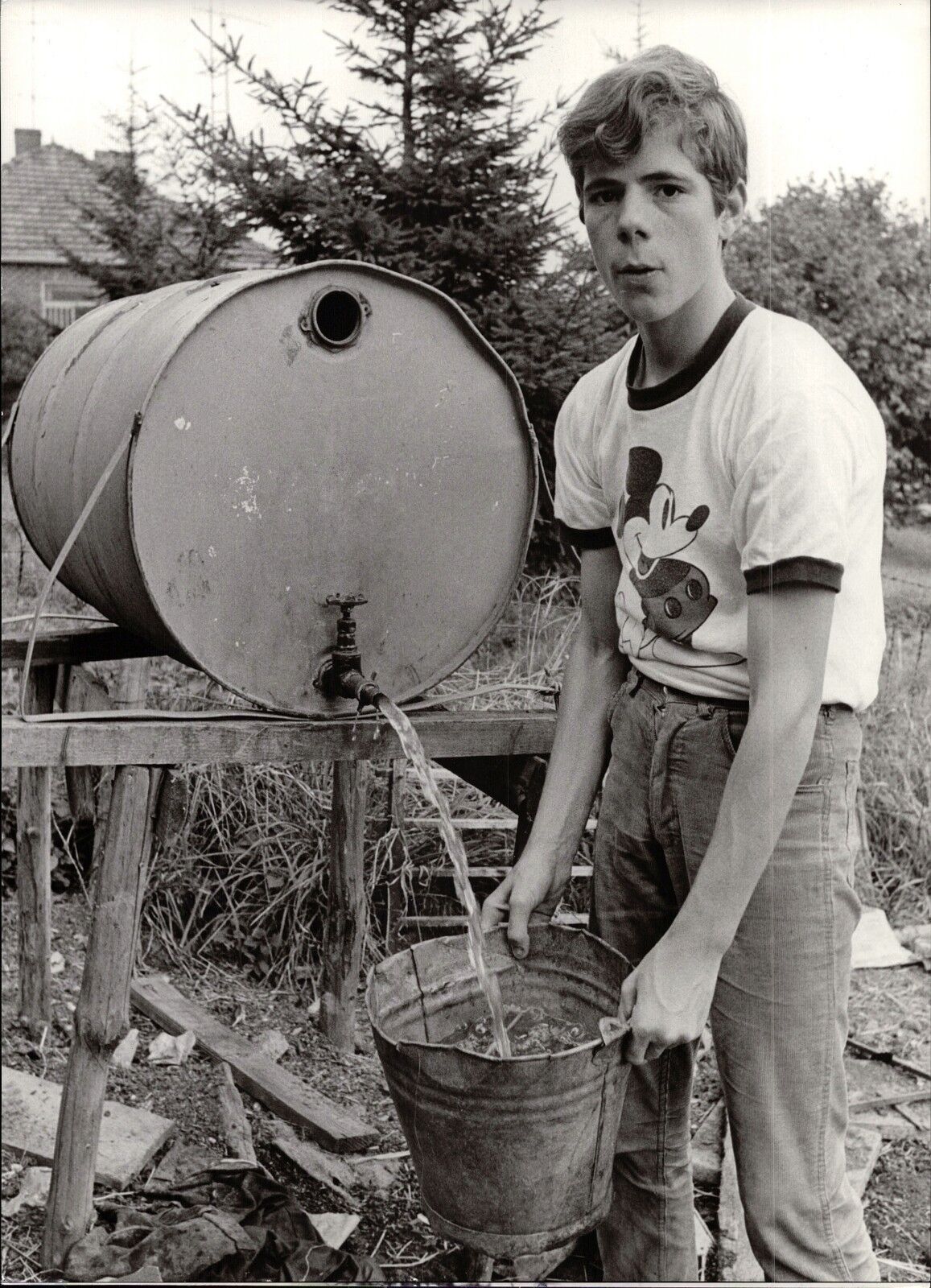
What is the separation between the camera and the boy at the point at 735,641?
1776mm

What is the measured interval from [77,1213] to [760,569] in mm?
2011

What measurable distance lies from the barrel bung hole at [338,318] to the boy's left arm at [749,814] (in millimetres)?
1166

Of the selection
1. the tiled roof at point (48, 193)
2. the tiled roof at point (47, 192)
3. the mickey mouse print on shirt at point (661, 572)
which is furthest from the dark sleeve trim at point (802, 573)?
the tiled roof at point (47, 192)

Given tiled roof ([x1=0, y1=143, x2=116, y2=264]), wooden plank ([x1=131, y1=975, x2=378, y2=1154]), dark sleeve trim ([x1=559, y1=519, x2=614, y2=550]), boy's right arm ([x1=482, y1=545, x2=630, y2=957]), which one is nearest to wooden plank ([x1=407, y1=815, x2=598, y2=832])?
wooden plank ([x1=131, y1=975, x2=378, y2=1154])

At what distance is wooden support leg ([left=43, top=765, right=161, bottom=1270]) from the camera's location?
8.70 ft

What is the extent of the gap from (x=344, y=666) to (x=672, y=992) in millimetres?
1033

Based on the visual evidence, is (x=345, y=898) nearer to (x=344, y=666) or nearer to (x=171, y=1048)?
(x=171, y=1048)

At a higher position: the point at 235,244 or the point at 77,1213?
the point at 235,244

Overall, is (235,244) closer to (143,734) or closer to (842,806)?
(143,734)

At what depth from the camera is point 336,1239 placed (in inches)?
111

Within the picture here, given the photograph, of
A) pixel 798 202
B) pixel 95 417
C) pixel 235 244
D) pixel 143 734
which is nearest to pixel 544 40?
pixel 235 244

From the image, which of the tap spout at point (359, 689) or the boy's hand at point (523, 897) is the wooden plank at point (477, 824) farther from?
the boy's hand at point (523, 897)

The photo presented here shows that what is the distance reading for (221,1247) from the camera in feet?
8.52

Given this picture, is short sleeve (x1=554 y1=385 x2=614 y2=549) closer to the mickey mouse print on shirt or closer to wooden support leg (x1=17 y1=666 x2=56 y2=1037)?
the mickey mouse print on shirt
